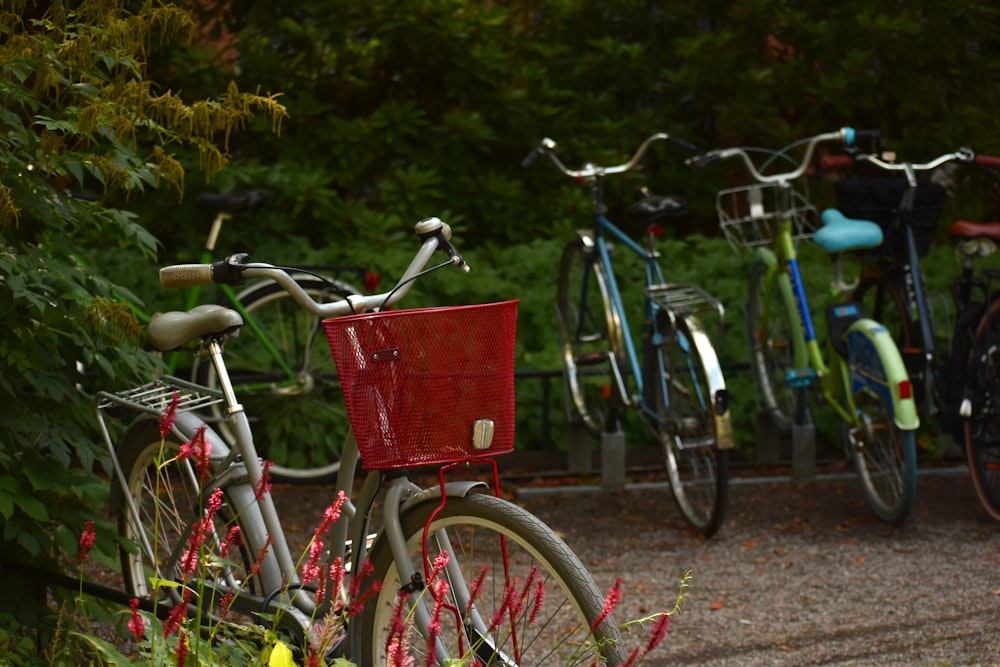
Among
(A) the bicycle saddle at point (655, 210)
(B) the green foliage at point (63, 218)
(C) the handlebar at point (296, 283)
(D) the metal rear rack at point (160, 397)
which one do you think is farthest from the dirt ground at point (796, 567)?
(B) the green foliage at point (63, 218)

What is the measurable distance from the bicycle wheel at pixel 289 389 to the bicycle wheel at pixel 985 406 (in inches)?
107

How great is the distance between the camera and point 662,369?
19.1 ft

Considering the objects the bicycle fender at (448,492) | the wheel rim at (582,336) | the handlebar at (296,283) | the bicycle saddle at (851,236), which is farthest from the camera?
the wheel rim at (582,336)

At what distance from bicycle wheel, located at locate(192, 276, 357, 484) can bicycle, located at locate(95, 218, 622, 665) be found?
247 cm

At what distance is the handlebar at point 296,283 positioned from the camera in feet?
10.7

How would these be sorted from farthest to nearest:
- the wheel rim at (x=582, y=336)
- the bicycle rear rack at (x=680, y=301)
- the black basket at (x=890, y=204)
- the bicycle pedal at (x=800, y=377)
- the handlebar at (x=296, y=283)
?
the wheel rim at (x=582, y=336), the bicycle pedal at (x=800, y=377), the black basket at (x=890, y=204), the bicycle rear rack at (x=680, y=301), the handlebar at (x=296, y=283)

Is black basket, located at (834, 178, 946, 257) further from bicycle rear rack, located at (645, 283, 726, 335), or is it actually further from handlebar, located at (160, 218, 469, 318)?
handlebar, located at (160, 218, 469, 318)

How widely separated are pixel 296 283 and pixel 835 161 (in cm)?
372

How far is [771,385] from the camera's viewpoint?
6789mm

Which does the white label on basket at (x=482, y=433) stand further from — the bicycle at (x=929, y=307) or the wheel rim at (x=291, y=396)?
the wheel rim at (x=291, y=396)

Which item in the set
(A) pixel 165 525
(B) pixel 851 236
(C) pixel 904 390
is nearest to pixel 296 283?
(A) pixel 165 525

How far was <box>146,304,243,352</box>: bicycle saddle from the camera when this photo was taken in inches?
143

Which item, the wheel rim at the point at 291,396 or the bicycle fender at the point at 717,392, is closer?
the bicycle fender at the point at 717,392

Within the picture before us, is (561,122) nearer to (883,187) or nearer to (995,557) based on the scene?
(883,187)
